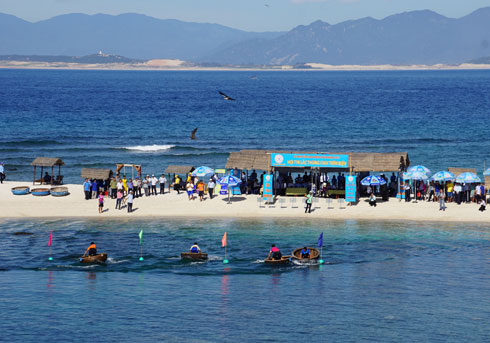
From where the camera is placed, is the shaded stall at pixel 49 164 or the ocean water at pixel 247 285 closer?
the ocean water at pixel 247 285

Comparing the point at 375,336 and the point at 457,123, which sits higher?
the point at 457,123

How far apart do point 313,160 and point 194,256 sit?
14.4m

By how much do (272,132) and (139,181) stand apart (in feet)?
154

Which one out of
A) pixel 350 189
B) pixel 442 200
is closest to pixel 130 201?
pixel 350 189

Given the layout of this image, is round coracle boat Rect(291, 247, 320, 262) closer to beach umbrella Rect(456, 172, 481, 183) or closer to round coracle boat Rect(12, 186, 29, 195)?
beach umbrella Rect(456, 172, 481, 183)

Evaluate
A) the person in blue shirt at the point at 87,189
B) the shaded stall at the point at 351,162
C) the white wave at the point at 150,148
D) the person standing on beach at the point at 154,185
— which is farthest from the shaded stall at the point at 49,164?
the white wave at the point at 150,148

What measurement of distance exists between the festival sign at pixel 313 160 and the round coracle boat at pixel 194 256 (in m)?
13.6

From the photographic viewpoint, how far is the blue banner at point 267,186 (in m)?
47.9

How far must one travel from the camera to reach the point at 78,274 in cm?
3428

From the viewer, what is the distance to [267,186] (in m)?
47.9

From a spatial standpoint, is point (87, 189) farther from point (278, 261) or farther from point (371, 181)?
point (278, 261)

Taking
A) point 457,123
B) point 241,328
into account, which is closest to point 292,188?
point 241,328

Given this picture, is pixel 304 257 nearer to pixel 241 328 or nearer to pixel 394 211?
pixel 241 328

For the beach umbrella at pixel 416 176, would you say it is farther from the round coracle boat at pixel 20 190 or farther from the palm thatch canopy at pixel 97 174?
the round coracle boat at pixel 20 190
